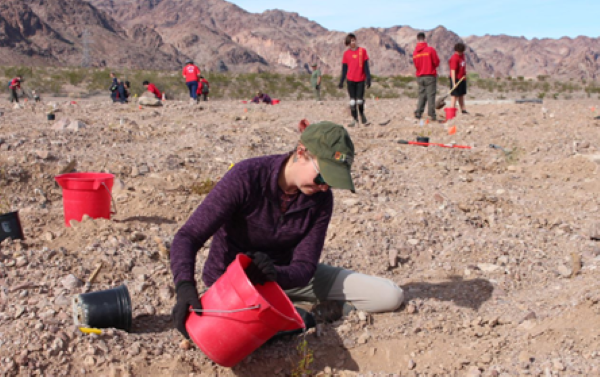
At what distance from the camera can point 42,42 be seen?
69.8 m

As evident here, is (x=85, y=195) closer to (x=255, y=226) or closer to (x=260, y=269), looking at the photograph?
(x=255, y=226)

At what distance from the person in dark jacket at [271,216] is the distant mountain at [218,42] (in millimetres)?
68163

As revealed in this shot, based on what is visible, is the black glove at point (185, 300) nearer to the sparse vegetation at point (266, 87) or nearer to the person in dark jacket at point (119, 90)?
the person in dark jacket at point (119, 90)

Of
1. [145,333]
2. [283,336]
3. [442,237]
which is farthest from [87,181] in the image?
[442,237]

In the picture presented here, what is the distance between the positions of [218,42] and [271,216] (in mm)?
102263

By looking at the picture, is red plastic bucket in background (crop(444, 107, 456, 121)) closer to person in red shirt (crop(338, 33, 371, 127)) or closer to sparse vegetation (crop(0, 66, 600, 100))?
person in red shirt (crop(338, 33, 371, 127))

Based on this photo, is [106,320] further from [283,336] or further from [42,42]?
[42,42]

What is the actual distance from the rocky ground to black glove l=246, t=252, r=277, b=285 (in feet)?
1.84

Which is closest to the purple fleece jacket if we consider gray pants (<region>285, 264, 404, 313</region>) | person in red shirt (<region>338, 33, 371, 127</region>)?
gray pants (<region>285, 264, 404, 313</region>)

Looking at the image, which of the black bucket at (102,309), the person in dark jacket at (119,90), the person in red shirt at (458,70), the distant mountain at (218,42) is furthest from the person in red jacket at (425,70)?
the distant mountain at (218,42)

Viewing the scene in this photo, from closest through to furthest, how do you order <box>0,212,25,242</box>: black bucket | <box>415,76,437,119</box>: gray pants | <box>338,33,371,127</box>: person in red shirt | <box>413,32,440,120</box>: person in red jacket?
<box>0,212,25,242</box>: black bucket
<box>338,33,371,127</box>: person in red shirt
<box>413,32,440,120</box>: person in red jacket
<box>415,76,437,119</box>: gray pants

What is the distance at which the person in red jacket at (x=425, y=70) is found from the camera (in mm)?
9102

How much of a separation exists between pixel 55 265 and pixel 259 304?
5.86 feet

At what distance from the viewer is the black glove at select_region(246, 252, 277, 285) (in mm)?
2320
